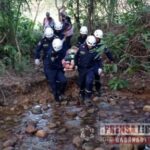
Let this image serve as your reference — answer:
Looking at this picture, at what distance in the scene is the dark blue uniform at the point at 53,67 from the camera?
295 inches

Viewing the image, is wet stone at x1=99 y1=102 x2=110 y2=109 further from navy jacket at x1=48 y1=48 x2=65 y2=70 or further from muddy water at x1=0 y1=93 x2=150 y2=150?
navy jacket at x1=48 y1=48 x2=65 y2=70

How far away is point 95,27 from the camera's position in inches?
419

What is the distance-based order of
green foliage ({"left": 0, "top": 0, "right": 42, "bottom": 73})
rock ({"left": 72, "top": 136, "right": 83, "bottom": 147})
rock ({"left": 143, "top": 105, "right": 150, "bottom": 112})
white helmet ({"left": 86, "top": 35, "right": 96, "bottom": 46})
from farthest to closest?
green foliage ({"left": 0, "top": 0, "right": 42, "bottom": 73})
rock ({"left": 143, "top": 105, "right": 150, "bottom": 112})
white helmet ({"left": 86, "top": 35, "right": 96, "bottom": 46})
rock ({"left": 72, "top": 136, "right": 83, "bottom": 147})

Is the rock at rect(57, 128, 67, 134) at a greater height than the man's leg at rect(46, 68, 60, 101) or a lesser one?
lesser

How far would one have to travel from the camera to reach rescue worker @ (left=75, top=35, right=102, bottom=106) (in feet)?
24.1

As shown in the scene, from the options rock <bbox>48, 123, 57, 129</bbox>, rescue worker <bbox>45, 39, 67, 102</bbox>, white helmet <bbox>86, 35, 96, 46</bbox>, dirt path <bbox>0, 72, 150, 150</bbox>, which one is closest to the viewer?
dirt path <bbox>0, 72, 150, 150</bbox>

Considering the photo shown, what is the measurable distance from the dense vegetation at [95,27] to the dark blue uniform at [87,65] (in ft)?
2.17

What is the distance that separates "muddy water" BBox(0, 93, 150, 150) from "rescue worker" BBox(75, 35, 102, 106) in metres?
0.41

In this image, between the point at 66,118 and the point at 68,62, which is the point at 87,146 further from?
the point at 68,62

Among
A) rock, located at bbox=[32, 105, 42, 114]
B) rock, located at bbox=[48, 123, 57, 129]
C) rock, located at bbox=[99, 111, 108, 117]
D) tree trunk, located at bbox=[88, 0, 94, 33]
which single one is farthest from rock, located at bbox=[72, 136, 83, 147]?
tree trunk, located at bbox=[88, 0, 94, 33]

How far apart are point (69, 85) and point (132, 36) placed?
447cm

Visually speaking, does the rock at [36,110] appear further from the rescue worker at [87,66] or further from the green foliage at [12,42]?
the green foliage at [12,42]

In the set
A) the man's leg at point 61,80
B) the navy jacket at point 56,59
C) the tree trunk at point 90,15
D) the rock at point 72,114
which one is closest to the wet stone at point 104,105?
the rock at point 72,114

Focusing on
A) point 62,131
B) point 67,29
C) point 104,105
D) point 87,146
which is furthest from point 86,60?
point 67,29
